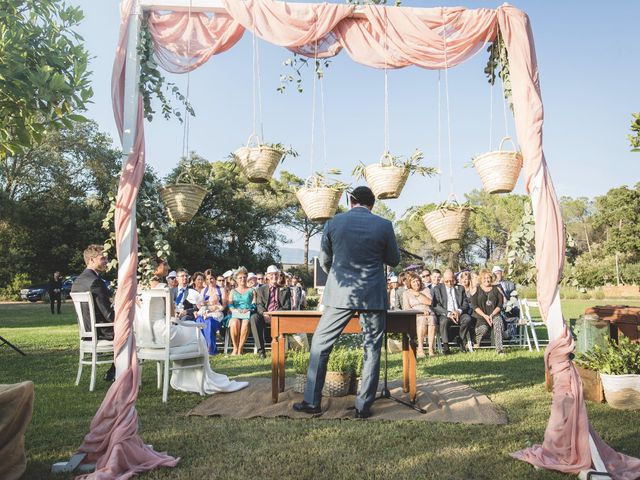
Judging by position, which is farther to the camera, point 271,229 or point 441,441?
point 271,229

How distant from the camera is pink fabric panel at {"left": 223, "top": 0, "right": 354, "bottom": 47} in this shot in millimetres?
4328

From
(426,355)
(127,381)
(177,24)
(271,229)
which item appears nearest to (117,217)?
(127,381)

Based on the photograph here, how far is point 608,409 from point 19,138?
238 inches

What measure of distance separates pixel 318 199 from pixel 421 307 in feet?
18.5

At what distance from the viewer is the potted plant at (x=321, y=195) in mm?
4676

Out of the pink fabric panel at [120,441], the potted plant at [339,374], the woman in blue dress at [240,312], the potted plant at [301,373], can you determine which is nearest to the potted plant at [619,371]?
the potted plant at [339,374]

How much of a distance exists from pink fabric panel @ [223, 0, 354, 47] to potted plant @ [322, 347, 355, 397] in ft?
10.9

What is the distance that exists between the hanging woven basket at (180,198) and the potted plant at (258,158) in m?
0.44

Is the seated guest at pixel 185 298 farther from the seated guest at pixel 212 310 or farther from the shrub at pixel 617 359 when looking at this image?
the shrub at pixel 617 359

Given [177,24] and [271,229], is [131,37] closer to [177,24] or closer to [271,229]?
[177,24]

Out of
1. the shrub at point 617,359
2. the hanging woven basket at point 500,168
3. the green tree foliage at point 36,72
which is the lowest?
the shrub at point 617,359

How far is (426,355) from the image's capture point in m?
9.37

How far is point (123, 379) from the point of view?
12.1 feet

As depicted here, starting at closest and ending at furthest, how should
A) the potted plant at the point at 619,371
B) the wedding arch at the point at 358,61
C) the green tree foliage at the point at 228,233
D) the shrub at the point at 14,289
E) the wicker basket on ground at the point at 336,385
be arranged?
the wedding arch at the point at 358,61 < the potted plant at the point at 619,371 < the wicker basket on ground at the point at 336,385 < the shrub at the point at 14,289 < the green tree foliage at the point at 228,233
